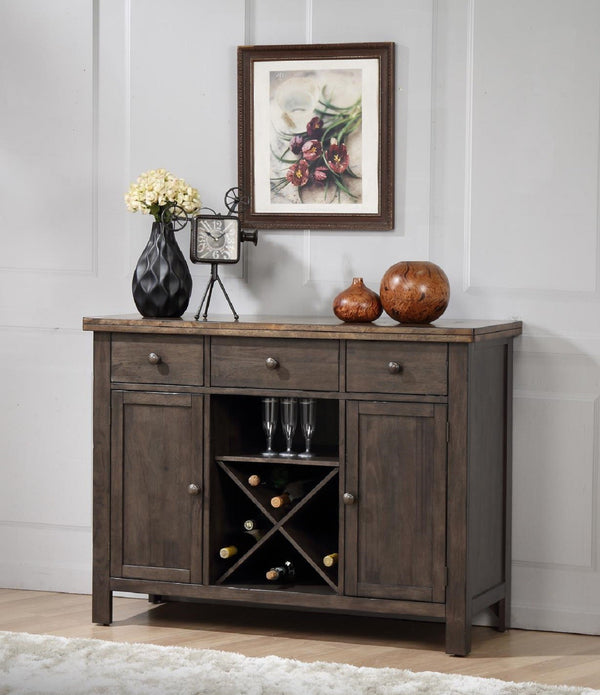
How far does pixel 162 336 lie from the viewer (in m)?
3.13

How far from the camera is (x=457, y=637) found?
9.54 ft

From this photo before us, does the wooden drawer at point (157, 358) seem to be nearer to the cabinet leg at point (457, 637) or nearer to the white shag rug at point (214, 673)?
the white shag rug at point (214, 673)

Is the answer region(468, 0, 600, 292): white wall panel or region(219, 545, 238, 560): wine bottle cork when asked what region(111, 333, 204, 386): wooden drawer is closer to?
region(219, 545, 238, 560): wine bottle cork

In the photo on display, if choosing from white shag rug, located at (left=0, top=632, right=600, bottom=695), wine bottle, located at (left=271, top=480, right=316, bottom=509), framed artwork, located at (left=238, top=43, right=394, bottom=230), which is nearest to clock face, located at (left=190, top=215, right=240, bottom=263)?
framed artwork, located at (left=238, top=43, right=394, bottom=230)

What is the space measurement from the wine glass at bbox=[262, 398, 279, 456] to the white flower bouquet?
2.33 feet

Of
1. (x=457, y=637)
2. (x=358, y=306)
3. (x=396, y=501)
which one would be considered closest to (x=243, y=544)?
(x=396, y=501)

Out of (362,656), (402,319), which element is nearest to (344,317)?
(402,319)

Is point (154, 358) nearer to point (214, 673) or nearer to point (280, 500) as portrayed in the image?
point (280, 500)

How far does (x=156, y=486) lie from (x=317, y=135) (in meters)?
1.29

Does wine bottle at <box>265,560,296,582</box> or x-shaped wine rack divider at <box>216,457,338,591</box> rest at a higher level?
x-shaped wine rack divider at <box>216,457,338,591</box>

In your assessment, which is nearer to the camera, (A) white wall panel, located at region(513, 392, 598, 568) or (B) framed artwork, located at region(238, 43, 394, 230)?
(A) white wall panel, located at region(513, 392, 598, 568)

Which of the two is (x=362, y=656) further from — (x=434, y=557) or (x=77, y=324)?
(x=77, y=324)

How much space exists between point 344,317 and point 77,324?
1131mm

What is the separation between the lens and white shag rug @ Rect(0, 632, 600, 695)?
8.46ft
